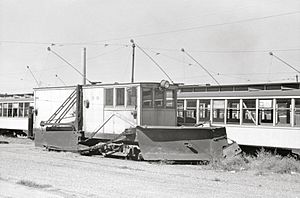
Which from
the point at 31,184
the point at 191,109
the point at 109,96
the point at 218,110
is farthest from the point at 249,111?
the point at 31,184

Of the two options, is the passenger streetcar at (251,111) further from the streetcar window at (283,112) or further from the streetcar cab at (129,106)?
the streetcar cab at (129,106)

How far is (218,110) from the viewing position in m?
19.0

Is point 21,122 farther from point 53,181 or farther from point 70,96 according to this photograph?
point 53,181

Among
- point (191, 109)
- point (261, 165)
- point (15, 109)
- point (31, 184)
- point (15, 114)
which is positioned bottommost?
point (261, 165)

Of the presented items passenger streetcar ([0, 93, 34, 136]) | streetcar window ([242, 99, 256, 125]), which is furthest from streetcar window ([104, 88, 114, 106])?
passenger streetcar ([0, 93, 34, 136])

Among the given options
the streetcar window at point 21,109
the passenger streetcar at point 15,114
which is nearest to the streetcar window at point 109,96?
the passenger streetcar at point 15,114

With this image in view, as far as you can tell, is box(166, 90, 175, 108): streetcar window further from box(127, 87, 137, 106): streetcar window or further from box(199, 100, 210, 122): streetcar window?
box(199, 100, 210, 122): streetcar window

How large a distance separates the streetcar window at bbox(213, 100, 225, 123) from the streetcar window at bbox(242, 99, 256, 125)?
0.98 meters

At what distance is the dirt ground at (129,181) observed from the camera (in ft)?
28.5

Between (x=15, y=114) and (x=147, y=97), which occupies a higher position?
(x=147, y=97)

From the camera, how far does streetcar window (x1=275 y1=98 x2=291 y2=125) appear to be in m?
16.7

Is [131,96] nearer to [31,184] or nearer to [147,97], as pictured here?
[147,97]

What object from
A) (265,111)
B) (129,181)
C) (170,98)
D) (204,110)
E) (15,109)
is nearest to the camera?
(129,181)

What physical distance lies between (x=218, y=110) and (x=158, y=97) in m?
3.32
